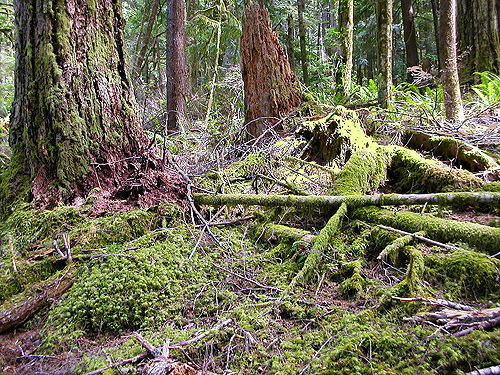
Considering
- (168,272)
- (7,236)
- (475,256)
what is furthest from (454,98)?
(7,236)

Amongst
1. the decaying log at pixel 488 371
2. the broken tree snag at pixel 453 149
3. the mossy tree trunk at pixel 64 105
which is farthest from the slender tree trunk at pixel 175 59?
the decaying log at pixel 488 371

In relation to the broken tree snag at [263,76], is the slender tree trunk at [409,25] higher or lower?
higher

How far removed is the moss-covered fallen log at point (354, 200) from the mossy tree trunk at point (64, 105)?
A: 0.96 m

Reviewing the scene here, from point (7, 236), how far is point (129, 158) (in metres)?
1.15

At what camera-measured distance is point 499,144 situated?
A: 13.7ft

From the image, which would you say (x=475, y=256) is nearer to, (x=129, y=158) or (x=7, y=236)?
(x=129, y=158)

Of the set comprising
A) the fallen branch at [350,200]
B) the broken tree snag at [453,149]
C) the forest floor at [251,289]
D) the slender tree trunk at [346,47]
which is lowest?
the forest floor at [251,289]

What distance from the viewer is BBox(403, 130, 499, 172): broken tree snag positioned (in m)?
3.73

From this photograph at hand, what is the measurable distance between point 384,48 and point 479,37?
18.6 ft

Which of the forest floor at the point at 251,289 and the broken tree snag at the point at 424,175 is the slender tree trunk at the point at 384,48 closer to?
the broken tree snag at the point at 424,175

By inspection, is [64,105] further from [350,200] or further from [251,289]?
[350,200]

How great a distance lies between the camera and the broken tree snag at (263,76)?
20.1 ft

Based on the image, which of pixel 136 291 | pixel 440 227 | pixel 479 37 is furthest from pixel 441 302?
A: pixel 479 37

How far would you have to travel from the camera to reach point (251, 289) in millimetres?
2340
